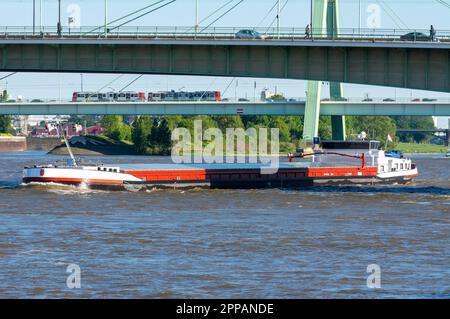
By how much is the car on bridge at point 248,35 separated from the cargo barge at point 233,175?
41.9 ft

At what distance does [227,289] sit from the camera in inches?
1310

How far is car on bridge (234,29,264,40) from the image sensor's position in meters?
71.3

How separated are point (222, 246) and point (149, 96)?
394ft

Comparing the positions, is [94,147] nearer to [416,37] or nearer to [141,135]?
[141,135]

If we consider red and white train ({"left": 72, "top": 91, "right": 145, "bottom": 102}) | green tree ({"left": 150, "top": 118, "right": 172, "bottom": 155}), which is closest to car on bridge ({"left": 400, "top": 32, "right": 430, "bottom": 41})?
red and white train ({"left": 72, "top": 91, "right": 145, "bottom": 102})

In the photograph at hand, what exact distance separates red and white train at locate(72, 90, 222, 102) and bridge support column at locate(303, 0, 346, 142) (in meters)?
22.2

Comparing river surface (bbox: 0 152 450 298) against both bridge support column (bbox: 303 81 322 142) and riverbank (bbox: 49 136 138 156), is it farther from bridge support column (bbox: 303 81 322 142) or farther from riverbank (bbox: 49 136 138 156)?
riverbank (bbox: 49 136 138 156)

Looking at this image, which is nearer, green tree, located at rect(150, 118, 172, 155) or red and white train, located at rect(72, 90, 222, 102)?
red and white train, located at rect(72, 90, 222, 102)

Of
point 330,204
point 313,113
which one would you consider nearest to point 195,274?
point 330,204

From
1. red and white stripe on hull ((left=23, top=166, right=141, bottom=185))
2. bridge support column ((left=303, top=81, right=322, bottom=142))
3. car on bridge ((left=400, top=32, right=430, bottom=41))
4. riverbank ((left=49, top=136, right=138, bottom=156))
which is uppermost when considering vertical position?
car on bridge ((left=400, top=32, right=430, bottom=41))

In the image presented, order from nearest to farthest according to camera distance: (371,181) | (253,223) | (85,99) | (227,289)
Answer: (227,289)
(253,223)
(371,181)
(85,99)

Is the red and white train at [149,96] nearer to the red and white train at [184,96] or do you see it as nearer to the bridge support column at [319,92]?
the red and white train at [184,96]

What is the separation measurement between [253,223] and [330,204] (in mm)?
14088
